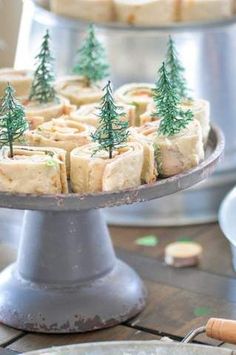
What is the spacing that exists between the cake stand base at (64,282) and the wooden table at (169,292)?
0.02m

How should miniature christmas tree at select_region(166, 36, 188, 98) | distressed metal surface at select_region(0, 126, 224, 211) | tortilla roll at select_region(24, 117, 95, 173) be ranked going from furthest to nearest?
miniature christmas tree at select_region(166, 36, 188, 98) → tortilla roll at select_region(24, 117, 95, 173) → distressed metal surface at select_region(0, 126, 224, 211)

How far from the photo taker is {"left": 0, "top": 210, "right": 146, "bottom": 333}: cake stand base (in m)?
1.40

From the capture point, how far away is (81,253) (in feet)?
4.67

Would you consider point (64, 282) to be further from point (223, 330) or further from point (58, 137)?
point (223, 330)

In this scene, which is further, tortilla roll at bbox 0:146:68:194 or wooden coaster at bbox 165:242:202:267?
wooden coaster at bbox 165:242:202:267

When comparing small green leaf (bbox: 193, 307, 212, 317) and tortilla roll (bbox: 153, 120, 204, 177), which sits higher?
tortilla roll (bbox: 153, 120, 204, 177)

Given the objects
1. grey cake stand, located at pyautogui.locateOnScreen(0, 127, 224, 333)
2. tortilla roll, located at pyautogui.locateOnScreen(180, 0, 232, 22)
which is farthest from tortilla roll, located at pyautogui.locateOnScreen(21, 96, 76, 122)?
tortilla roll, located at pyautogui.locateOnScreen(180, 0, 232, 22)

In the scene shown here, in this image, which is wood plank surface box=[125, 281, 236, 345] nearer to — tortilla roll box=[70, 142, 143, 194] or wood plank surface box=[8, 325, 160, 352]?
wood plank surface box=[8, 325, 160, 352]

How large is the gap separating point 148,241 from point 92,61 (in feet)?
1.07

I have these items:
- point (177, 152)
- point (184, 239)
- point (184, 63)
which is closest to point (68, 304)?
point (177, 152)

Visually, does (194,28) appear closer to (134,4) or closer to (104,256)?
(134,4)

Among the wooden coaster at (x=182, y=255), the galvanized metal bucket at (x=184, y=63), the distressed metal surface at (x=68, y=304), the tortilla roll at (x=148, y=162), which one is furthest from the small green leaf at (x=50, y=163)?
the galvanized metal bucket at (x=184, y=63)

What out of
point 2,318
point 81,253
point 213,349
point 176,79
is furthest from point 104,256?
point 213,349

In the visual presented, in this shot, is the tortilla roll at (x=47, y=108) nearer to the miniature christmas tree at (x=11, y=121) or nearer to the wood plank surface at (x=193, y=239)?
the miniature christmas tree at (x=11, y=121)
